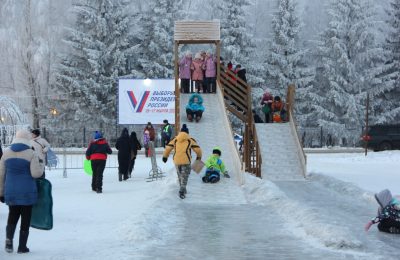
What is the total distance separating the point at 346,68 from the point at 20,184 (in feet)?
139

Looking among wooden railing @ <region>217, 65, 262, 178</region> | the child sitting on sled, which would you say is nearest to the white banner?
wooden railing @ <region>217, 65, 262, 178</region>

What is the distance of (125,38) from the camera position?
154ft

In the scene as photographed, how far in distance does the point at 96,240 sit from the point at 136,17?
41.2 m

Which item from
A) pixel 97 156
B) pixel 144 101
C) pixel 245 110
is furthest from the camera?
pixel 144 101

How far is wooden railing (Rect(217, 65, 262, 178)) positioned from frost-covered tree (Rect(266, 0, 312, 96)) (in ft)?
82.1

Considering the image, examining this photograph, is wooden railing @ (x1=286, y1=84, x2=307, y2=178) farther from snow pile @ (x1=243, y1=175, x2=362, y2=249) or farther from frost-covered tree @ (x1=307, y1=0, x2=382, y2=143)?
frost-covered tree @ (x1=307, y1=0, x2=382, y2=143)

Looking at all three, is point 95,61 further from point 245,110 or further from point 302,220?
point 302,220

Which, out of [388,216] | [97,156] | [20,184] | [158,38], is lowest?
[388,216]

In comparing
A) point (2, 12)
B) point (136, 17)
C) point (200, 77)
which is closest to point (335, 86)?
point (136, 17)

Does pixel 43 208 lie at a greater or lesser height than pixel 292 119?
lesser

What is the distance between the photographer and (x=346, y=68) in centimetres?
4766

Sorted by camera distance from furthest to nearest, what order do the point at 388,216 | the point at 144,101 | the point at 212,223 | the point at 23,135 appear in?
the point at 144,101 → the point at 212,223 → the point at 388,216 → the point at 23,135

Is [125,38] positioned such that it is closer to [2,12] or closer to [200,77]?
[2,12]

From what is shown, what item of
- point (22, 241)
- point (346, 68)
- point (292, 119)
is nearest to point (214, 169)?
point (292, 119)
